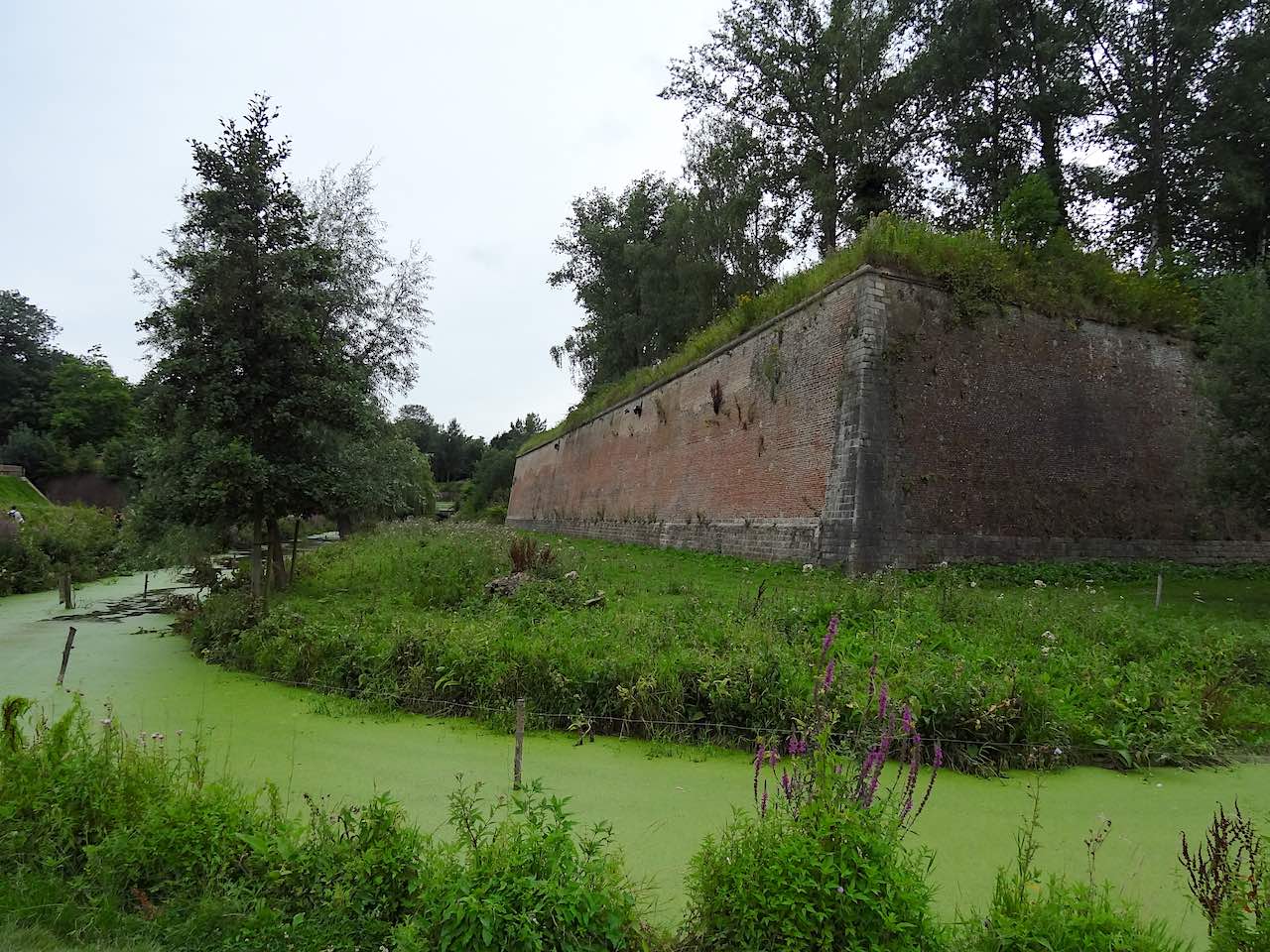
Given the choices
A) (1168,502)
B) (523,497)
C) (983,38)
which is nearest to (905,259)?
(1168,502)

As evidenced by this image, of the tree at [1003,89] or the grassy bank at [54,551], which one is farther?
the tree at [1003,89]

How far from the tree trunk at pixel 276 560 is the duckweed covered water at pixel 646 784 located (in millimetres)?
3733

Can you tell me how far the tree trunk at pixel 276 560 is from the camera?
9797 mm

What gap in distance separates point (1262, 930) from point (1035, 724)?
2695 millimetres

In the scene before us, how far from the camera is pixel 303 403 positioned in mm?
8664

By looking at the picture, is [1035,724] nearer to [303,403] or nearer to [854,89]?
[303,403]

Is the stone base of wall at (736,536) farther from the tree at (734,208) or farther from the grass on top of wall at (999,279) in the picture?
the tree at (734,208)

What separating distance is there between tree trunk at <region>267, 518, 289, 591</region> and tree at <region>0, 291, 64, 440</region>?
136ft

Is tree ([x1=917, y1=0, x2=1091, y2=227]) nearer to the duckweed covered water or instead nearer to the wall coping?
the wall coping

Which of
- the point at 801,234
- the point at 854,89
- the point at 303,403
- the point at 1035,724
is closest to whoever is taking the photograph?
the point at 1035,724

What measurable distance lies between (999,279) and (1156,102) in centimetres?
924

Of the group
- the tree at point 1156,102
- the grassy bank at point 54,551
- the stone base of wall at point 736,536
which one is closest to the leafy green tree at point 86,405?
the grassy bank at point 54,551

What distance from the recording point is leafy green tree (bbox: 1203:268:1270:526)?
29.4 ft

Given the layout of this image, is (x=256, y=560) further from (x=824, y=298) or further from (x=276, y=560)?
(x=824, y=298)
